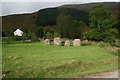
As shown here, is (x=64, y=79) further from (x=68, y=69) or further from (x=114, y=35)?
(x=114, y=35)

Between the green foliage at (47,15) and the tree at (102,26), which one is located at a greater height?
the green foliage at (47,15)

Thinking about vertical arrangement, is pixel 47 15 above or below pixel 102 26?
above

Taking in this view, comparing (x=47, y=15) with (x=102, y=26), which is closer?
(x=102, y=26)

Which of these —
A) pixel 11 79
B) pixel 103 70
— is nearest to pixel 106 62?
pixel 103 70

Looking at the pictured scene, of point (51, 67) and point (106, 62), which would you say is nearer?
point (51, 67)

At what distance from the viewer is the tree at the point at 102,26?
86.5 ft

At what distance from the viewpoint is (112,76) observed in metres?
7.70

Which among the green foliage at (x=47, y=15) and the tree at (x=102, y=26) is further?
the green foliage at (x=47, y=15)

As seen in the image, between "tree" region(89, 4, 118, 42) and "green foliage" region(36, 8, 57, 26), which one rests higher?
"green foliage" region(36, 8, 57, 26)

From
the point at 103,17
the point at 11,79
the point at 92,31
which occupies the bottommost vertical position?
the point at 11,79

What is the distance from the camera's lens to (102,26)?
26.6 meters

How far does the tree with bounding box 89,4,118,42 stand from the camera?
1038 inches

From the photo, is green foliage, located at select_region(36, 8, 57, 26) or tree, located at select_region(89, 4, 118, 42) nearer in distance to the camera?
tree, located at select_region(89, 4, 118, 42)

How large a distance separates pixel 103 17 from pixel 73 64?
1935cm
